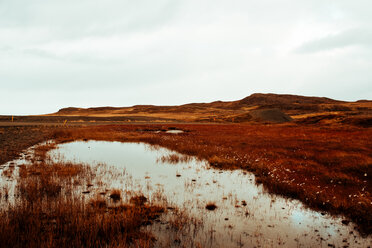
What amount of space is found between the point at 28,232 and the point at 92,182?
15.8 ft

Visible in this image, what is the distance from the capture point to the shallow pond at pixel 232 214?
568cm

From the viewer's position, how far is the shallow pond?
224 inches

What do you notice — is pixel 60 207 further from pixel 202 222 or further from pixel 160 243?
pixel 202 222

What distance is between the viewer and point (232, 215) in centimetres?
713

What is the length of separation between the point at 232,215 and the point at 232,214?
84mm

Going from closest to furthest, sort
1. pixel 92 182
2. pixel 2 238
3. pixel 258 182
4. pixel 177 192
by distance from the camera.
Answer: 1. pixel 2 238
2. pixel 177 192
3. pixel 92 182
4. pixel 258 182

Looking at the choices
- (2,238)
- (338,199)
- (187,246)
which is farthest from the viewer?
(338,199)

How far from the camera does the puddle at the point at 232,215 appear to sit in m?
5.67

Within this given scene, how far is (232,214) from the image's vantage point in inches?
284

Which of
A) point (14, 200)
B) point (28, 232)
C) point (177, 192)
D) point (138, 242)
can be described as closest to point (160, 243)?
point (138, 242)

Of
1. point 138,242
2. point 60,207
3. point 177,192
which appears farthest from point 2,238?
point 177,192

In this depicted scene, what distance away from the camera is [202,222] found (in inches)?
254

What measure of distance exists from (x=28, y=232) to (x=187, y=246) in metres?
3.83

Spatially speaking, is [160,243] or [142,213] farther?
[142,213]
